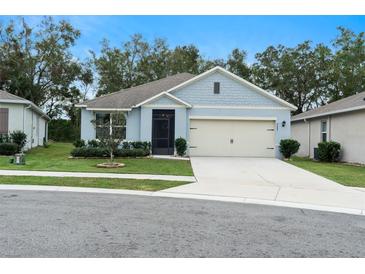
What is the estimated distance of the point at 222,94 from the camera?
19078 mm

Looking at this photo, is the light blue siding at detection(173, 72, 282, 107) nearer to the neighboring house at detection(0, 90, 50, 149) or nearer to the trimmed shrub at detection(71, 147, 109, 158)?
the trimmed shrub at detection(71, 147, 109, 158)

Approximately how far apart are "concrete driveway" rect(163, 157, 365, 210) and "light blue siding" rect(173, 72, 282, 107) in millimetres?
6204

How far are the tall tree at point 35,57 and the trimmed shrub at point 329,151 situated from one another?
3120 centimetres

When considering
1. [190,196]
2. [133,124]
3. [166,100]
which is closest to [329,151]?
[166,100]

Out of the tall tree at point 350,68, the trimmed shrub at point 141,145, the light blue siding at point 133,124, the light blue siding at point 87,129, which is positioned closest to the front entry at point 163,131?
the trimmed shrub at point 141,145

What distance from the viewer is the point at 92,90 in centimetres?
4425

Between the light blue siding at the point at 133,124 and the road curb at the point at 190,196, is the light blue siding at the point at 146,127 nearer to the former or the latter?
the light blue siding at the point at 133,124

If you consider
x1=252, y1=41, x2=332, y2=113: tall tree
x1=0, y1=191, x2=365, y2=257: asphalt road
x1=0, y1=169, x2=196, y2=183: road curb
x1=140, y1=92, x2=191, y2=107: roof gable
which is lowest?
x1=0, y1=191, x2=365, y2=257: asphalt road

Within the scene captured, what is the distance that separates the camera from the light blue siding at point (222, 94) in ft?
62.5

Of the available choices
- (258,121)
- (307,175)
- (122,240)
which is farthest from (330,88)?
(122,240)

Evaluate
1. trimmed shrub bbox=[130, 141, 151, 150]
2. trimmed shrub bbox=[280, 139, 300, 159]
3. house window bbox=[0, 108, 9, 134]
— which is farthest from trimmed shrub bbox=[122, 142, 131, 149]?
trimmed shrub bbox=[280, 139, 300, 159]

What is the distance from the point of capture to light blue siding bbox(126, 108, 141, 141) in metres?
19.0

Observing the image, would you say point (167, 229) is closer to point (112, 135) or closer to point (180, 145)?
point (112, 135)

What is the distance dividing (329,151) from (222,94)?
259 inches
